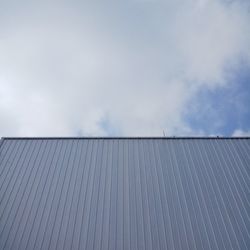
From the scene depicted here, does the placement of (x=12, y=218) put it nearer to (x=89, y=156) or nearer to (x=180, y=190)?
(x=89, y=156)

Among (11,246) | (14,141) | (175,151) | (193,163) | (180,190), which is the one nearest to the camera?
(11,246)

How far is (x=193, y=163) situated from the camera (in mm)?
8711

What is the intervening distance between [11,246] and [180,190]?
191 inches

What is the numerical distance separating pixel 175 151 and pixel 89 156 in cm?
316

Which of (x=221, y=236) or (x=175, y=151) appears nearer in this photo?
(x=221, y=236)

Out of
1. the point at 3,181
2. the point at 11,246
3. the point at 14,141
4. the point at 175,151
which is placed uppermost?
the point at 14,141

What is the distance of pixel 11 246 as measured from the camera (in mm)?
6258

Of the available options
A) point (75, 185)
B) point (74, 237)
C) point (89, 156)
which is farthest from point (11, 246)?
point (89, 156)

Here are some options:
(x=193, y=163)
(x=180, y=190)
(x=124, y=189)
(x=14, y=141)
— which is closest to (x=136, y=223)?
(x=124, y=189)

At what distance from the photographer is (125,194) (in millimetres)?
7594

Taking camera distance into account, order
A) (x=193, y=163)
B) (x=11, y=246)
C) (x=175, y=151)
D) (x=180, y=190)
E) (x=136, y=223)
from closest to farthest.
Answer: (x=11, y=246) → (x=136, y=223) → (x=180, y=190) → (x=193, y=163) → (x=175, y=151)

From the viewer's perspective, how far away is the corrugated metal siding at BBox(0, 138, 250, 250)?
639 cm

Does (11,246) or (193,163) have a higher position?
(193,163)

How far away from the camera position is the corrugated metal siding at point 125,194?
6.39 meters
